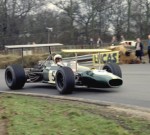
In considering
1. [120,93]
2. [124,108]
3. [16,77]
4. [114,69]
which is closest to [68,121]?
[124,108]

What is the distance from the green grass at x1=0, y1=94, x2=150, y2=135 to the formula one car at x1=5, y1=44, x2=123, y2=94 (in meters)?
2.86

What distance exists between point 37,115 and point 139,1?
47.7m

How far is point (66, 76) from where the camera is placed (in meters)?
12.7

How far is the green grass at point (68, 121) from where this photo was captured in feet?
23.2

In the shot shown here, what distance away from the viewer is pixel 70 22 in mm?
55594

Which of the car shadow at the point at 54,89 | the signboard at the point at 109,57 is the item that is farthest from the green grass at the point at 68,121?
the signboard at the point at 109,57

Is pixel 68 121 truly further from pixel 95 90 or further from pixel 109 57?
pixel 109 57

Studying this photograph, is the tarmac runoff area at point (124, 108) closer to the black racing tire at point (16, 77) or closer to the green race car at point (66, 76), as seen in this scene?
the green race car at point (66, 76)

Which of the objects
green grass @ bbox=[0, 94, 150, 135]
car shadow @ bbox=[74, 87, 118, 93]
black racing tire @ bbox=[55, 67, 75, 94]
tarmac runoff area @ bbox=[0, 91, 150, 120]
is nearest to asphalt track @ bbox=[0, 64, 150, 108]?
car shadow @ bbox=[74, 87, 118, 93]

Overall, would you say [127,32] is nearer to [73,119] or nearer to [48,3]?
[48,3]

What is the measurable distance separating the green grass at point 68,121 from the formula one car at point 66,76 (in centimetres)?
286

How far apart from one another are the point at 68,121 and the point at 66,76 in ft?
16.1

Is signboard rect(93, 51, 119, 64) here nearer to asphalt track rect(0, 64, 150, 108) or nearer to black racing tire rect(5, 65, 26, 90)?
asphalt track rect(0, 64, 150, 108)

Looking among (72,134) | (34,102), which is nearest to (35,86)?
(34,102)
